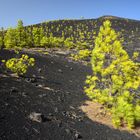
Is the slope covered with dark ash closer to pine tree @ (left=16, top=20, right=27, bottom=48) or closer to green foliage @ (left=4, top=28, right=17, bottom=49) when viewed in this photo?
green foliage @ (left=4, top=28, right=17, bottom=49)

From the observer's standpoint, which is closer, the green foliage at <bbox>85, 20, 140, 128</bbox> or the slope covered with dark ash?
the slope covered with dark ash

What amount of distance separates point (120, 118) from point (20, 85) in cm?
768

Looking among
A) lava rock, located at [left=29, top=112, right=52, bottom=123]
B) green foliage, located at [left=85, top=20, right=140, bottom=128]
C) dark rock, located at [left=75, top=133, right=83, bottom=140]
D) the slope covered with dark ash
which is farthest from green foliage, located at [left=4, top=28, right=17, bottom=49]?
dark rock, located at [left=75, top=133, right=83, bottom=140]

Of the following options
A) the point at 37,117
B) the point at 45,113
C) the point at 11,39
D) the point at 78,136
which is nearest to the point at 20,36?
the point at 11,39

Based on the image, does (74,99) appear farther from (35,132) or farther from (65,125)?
(35,132)

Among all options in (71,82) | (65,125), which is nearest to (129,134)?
(65,125)

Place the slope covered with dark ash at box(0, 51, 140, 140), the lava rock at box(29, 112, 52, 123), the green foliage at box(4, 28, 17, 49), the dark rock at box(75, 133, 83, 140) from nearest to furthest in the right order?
1. the slope covered with dark ash at box(0, 51, 140, 140)
2. the dark rock at box(75, 133, 83, 140)
3. the lava rock at box(29, 112, 52, 123)
4. the green foliage at box(4, 28, 17, 49)

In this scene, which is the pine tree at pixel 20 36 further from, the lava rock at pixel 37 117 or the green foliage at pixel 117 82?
the lava rock at pixel 37 117

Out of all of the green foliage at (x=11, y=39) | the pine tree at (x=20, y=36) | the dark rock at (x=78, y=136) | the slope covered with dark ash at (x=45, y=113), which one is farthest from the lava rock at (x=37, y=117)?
the pine tree at (x=20, y=36)

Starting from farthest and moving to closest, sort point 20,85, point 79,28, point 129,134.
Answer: point 79,28
point 20,85
point 129,134

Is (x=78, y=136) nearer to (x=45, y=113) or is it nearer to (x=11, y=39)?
(x=45, y=113)

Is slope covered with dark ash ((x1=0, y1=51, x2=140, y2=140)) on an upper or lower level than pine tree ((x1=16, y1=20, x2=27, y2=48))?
lower

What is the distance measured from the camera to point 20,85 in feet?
73.3

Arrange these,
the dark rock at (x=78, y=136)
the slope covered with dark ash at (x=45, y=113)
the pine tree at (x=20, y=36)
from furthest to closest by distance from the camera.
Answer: the pine tree at (x=20, y=36), the dark rock at (x=78, y=136), the slope covered with dark ash at (x=45, y=113)
